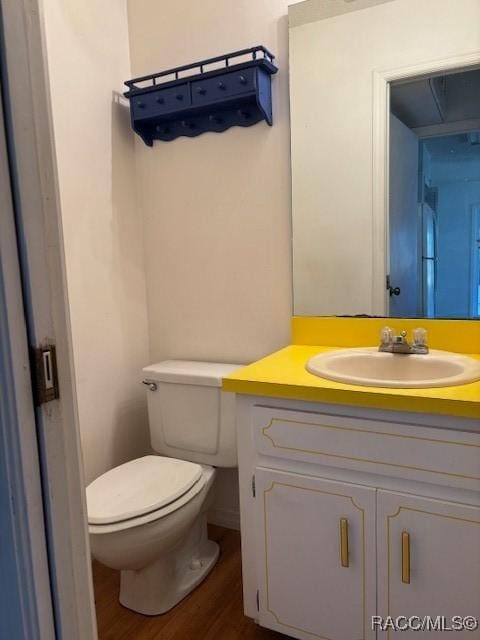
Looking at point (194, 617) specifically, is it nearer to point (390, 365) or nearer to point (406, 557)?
point (406, 557)

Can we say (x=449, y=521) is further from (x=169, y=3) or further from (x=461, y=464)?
(x=169, y=3)

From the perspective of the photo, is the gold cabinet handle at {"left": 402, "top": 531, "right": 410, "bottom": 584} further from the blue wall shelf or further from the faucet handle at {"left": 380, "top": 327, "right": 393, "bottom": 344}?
the blue wall shelf

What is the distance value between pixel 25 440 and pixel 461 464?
906 millimetres

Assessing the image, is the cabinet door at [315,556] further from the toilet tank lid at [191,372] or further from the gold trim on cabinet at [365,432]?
A: the toilet tank lid at [191,372]

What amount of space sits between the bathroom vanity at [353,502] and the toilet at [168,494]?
0.83ft

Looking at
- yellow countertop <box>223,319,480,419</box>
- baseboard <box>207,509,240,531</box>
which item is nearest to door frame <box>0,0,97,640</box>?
yellow countertop <box>223,319,480,419</box>

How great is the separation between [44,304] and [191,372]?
1.15 meters

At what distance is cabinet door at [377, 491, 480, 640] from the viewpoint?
3.58 ft

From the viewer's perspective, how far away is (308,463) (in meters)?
1.25

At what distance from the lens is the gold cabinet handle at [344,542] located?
121 centimetres

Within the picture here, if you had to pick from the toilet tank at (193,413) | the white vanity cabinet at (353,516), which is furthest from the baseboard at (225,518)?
the white vanity cabinet at (353,516)

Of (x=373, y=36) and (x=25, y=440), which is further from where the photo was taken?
(x=373, y=36)

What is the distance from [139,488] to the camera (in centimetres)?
152

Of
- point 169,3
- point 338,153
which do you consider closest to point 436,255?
point 338,153
